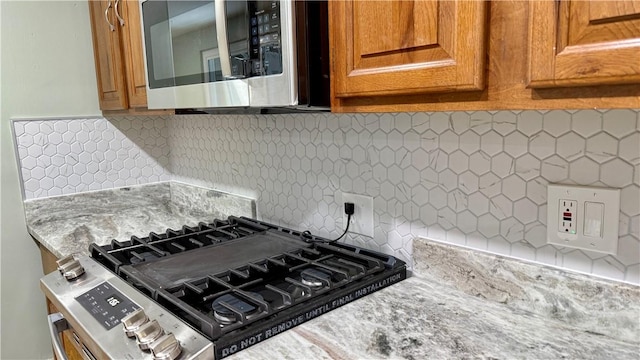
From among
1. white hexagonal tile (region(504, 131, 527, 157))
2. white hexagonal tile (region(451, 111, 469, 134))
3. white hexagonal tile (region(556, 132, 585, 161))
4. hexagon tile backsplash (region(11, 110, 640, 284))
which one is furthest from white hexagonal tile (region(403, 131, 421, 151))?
white hexagonal tile (region(556, 132, 585, 161))

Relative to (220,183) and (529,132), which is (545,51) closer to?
(529,132)

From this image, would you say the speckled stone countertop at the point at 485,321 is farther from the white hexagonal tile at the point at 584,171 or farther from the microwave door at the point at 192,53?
the microwave door at the point at 192,53

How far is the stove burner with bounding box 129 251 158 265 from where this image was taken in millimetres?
1259

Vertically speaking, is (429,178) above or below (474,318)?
above

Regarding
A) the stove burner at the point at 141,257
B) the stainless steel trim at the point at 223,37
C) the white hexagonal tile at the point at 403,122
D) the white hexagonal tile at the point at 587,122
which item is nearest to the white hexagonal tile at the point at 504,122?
the white hexagonal tile at the point at 587,122

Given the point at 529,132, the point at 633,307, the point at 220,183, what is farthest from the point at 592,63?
the point at 220,183

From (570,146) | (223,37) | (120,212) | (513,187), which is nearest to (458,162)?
(513,187)

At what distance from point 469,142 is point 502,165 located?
0.09 meters

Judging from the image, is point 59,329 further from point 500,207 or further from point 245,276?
point 500,207

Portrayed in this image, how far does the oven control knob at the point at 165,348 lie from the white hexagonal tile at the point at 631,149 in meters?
0.86

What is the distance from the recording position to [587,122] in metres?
0.83

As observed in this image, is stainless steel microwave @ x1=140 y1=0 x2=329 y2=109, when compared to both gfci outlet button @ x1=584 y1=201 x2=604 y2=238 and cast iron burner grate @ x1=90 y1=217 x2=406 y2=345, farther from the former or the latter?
gfci outlet button @ x1=584 y1=201 x2=604 y2=238

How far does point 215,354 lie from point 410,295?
0.47 m

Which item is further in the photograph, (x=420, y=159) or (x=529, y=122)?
(x=420, y=159)
